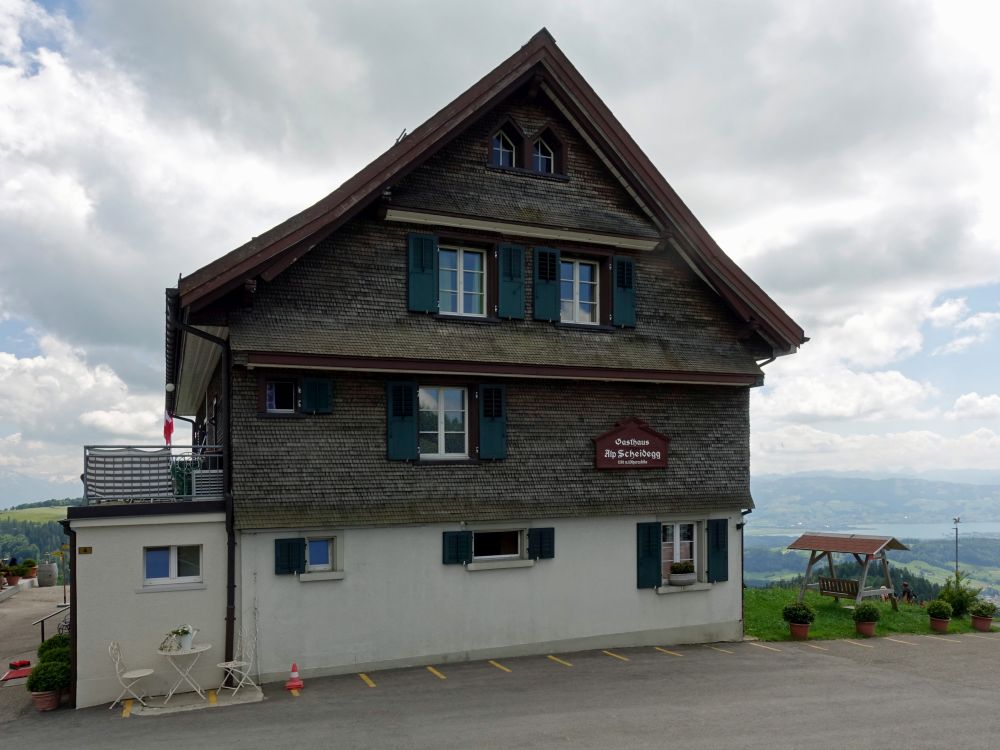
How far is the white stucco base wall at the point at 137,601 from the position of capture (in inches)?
536

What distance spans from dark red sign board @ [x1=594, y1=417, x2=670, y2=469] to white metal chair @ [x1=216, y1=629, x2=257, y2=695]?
26.4 ft

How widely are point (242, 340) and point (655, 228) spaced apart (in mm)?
10006

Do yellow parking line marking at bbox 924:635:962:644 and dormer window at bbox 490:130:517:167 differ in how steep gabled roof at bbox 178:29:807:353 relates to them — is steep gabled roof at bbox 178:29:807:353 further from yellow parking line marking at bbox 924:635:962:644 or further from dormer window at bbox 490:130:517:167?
yellow parking line marking at bbox 924:635:962:644

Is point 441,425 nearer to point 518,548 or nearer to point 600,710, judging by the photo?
point 518,548

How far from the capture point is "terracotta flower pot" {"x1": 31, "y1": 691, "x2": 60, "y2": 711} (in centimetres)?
1343

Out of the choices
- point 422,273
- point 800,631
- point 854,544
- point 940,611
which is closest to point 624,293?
point 422,273

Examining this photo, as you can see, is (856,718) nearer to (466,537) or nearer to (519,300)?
(466,537)

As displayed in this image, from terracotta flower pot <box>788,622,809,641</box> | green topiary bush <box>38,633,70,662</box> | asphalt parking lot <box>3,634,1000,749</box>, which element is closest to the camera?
asphalt parking lot <box>3,634,1000,749</box>

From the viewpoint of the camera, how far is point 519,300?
17.4m

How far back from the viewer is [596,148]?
1859cm

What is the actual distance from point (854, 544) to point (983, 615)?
13.2ft

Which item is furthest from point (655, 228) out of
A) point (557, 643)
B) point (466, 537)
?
point (557, 643)

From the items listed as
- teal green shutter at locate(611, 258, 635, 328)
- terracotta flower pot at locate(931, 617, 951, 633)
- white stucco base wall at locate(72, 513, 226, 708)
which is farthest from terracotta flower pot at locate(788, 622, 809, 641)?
white stucco base wall at locate(72, 513, 226, 708)

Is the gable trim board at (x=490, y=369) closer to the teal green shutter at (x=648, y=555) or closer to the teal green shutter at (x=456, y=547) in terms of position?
the teal green shutter at (x=456, y=547)
